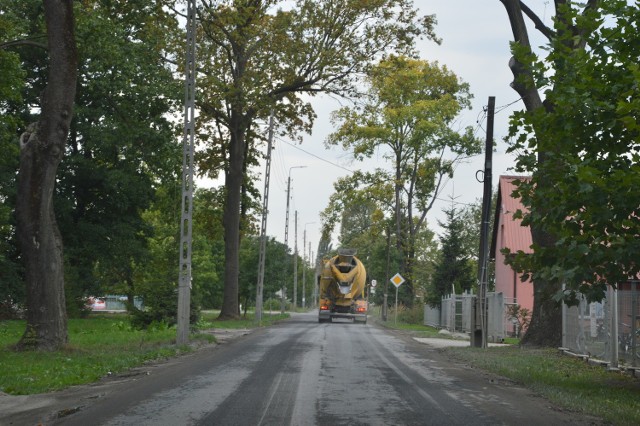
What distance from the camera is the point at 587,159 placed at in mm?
12531

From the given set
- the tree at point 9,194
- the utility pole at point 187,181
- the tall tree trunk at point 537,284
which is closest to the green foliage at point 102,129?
the tree at point 9,194

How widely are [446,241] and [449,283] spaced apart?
234cm

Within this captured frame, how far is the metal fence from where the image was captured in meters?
15.9

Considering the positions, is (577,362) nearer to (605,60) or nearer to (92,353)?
(605,60)

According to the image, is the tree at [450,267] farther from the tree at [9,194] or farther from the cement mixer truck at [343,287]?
the tree at [9,194]

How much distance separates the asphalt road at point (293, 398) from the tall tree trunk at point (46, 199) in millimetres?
2938

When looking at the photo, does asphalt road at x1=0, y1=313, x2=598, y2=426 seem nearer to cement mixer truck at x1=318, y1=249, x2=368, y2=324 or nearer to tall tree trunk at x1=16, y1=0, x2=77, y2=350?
tall tree trunk at x1=16, y1=0, x2=77, y2=350

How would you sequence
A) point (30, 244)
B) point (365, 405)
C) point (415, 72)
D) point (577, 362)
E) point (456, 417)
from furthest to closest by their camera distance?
point (415, 72) → point (577, 362) → point (30, 244) → point (365, 405) → point (456, 417)

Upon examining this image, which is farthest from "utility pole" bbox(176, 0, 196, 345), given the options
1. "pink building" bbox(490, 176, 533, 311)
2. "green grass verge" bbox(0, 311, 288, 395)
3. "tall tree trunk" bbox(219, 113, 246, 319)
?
"pink building" bbox(490, 176, 533, 311)

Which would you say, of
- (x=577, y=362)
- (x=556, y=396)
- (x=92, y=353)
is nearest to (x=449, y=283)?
(x=577, y=362)

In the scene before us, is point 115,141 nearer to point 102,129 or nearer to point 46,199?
point 102,129

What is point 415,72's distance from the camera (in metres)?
54.9

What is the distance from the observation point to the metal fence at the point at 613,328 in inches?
626

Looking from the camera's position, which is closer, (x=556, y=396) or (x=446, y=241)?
(x=556, y=396)
